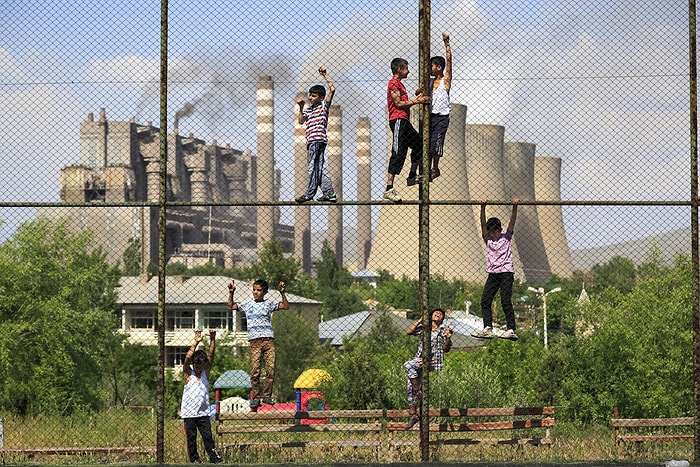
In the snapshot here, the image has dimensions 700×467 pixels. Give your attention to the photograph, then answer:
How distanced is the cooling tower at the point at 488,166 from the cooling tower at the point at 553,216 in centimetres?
1674

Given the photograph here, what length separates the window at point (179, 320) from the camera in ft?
233

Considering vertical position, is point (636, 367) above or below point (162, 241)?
below

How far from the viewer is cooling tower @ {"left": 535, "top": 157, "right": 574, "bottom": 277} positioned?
107375mm

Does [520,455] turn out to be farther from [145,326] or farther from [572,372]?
[145,326]

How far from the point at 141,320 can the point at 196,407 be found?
67.6 m

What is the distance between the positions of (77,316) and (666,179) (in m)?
32.9

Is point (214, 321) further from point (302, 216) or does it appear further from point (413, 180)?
point (302, 216)

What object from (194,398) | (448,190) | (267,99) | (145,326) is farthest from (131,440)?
(267,99)

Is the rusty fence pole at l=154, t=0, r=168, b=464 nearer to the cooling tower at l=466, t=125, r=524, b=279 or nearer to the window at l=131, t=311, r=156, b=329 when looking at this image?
the window at l=131, t=311, r=156, b=329

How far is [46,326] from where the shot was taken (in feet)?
131

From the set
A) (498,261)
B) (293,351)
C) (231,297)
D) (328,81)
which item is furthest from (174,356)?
(328,81)

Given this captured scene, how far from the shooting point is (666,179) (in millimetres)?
12062

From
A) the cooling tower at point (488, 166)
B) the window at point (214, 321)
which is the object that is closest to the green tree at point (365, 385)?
the window at point (214, 321)

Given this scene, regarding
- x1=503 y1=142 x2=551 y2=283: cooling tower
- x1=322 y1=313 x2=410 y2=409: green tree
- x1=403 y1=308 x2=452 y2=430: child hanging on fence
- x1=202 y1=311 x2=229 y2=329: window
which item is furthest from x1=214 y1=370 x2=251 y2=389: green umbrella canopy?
x1=503 y1=142 x2=551 y2=283: cooling tower
